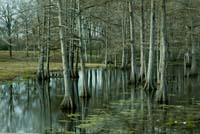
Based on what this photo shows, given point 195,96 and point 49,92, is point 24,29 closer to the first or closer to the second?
point 49,92

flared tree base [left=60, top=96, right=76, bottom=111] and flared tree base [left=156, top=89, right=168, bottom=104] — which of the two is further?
flared tree base [left=156, top=89, right=168, bottom=104]

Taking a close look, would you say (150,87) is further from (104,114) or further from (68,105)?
(104,114)

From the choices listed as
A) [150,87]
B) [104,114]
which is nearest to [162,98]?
[104,114]

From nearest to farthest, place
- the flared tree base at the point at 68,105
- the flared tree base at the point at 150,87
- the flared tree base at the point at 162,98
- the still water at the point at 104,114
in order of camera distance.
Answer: the still water at the point at 104,114 < the flared tree base at the point at 68,105 < the flared tree base at the point at 162,98 < the flared tree base at the point at 150,87

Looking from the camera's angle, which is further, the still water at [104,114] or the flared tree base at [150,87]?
the flared tree base at [150,87]

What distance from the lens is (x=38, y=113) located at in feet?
65.5

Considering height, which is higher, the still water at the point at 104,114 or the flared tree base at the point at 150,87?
the flared tree base at the point at 150,87

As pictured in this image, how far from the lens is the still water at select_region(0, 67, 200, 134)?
49.4 ft

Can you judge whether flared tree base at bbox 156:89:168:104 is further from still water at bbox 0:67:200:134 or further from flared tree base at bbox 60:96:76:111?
flared tree base at bbox 60:96:76:111

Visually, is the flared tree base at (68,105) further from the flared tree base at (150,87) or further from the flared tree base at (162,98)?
the flared tree base at (150,87)

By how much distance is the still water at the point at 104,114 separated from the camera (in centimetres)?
1506

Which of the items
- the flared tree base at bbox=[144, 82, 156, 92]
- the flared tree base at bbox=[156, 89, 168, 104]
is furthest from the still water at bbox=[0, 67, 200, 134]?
the flared tree base at bbox=[144, 82, 156, 92]

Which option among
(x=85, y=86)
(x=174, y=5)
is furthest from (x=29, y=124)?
(x=174, y=5)

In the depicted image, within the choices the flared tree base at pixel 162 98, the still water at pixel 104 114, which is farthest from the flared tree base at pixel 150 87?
the flared tree base at pixel 162 98
